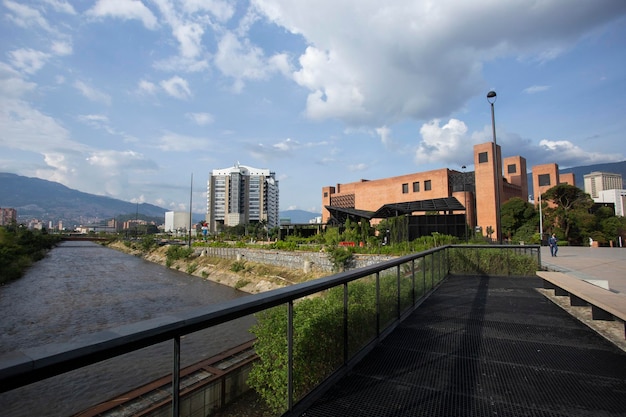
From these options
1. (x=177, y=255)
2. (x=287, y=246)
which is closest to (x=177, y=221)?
(x=177, y=255)

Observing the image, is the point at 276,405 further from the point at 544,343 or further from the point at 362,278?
the point at 544,343

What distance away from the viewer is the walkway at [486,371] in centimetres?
274

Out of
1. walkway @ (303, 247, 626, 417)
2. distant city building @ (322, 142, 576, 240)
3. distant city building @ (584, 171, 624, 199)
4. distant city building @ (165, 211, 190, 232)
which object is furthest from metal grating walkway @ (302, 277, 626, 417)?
distant city building @ (584, 171, 624, 199)

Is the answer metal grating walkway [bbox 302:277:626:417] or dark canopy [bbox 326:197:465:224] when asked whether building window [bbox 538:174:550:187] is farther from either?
metal grating walkway [bbox 302:277:626:417]

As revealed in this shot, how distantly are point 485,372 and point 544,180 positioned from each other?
6313 centimetres

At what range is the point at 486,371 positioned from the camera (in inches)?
134

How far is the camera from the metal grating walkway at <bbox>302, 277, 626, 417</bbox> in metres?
2.74

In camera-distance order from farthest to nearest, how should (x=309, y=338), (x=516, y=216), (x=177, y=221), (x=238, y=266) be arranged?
(x=177, y=221) → (x=516, y=216) → (x=238, y=266) → (x=309, y=338)

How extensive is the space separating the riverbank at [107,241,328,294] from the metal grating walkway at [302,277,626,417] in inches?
740

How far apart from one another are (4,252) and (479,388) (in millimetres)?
46253

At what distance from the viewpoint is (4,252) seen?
1379 inches

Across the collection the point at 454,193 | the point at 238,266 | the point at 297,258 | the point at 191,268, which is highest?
the point at 454,193

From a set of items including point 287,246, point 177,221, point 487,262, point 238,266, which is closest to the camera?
point 487,262

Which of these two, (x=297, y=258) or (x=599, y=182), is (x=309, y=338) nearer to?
(x=297, y=258)
